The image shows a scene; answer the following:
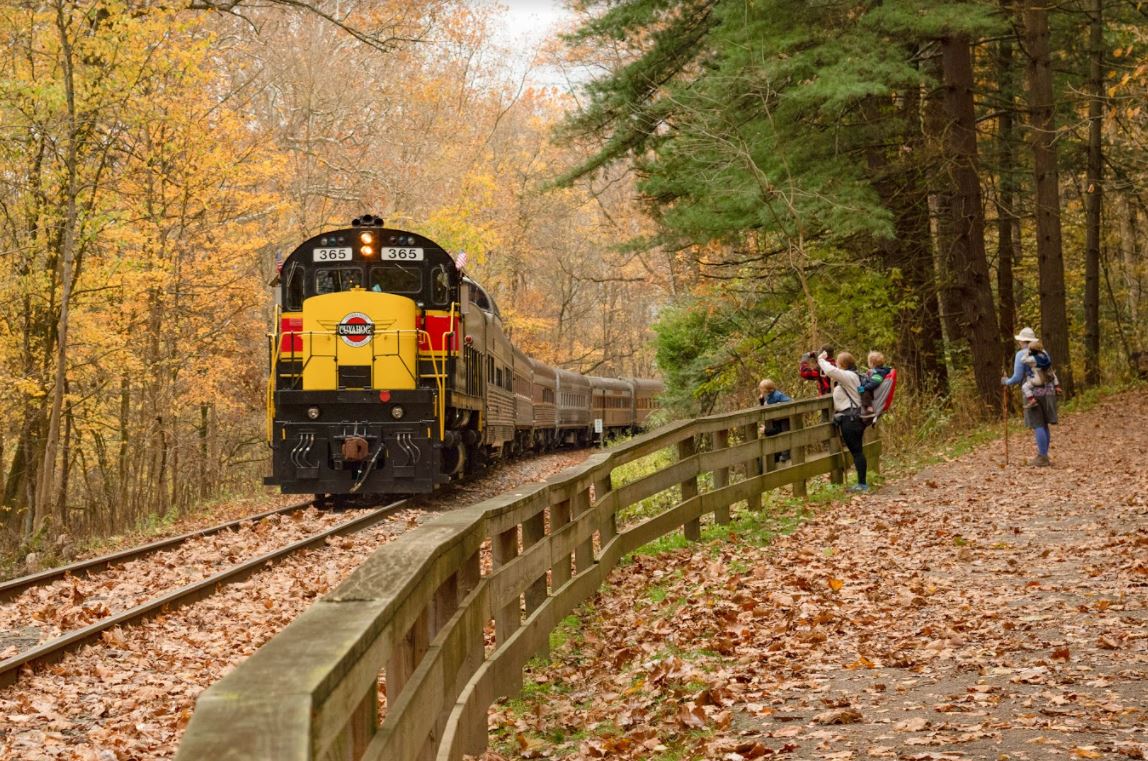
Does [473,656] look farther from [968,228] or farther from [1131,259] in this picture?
[1131,259]

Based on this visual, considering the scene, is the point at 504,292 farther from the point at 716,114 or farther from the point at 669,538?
the point at 669,538

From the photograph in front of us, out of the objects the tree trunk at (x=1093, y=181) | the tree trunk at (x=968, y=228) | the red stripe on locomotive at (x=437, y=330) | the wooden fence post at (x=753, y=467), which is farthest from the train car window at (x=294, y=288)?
the tree trunk at (x=1093, y=181)

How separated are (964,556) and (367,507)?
10.6 m

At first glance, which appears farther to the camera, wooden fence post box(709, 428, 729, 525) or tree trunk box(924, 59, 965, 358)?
tree trunk box(924, 59, 965, 358)

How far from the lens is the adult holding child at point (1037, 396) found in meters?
16.5

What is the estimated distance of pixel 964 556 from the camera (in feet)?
34.1

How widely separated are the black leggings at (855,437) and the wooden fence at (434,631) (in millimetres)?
3121

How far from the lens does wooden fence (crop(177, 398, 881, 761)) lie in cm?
230

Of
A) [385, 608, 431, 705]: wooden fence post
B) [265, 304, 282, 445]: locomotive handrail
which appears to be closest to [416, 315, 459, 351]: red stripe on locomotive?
[265, 304, 282, 445]: locomotive handrail

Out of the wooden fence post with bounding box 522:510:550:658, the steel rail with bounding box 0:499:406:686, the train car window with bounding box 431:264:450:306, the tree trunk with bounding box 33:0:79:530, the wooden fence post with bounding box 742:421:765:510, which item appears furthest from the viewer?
the tree trunk with bounding box 33:0:79:530

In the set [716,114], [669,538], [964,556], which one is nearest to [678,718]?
[964,556]

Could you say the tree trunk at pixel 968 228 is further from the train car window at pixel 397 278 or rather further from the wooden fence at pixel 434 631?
the wooden fence at pixel 434 631

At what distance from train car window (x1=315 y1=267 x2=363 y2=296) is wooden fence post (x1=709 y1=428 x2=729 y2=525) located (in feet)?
24.1

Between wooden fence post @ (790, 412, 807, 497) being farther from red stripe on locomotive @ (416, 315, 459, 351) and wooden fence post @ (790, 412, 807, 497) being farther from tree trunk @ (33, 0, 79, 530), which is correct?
tree trunk @ (33, 0, 79, 530)
